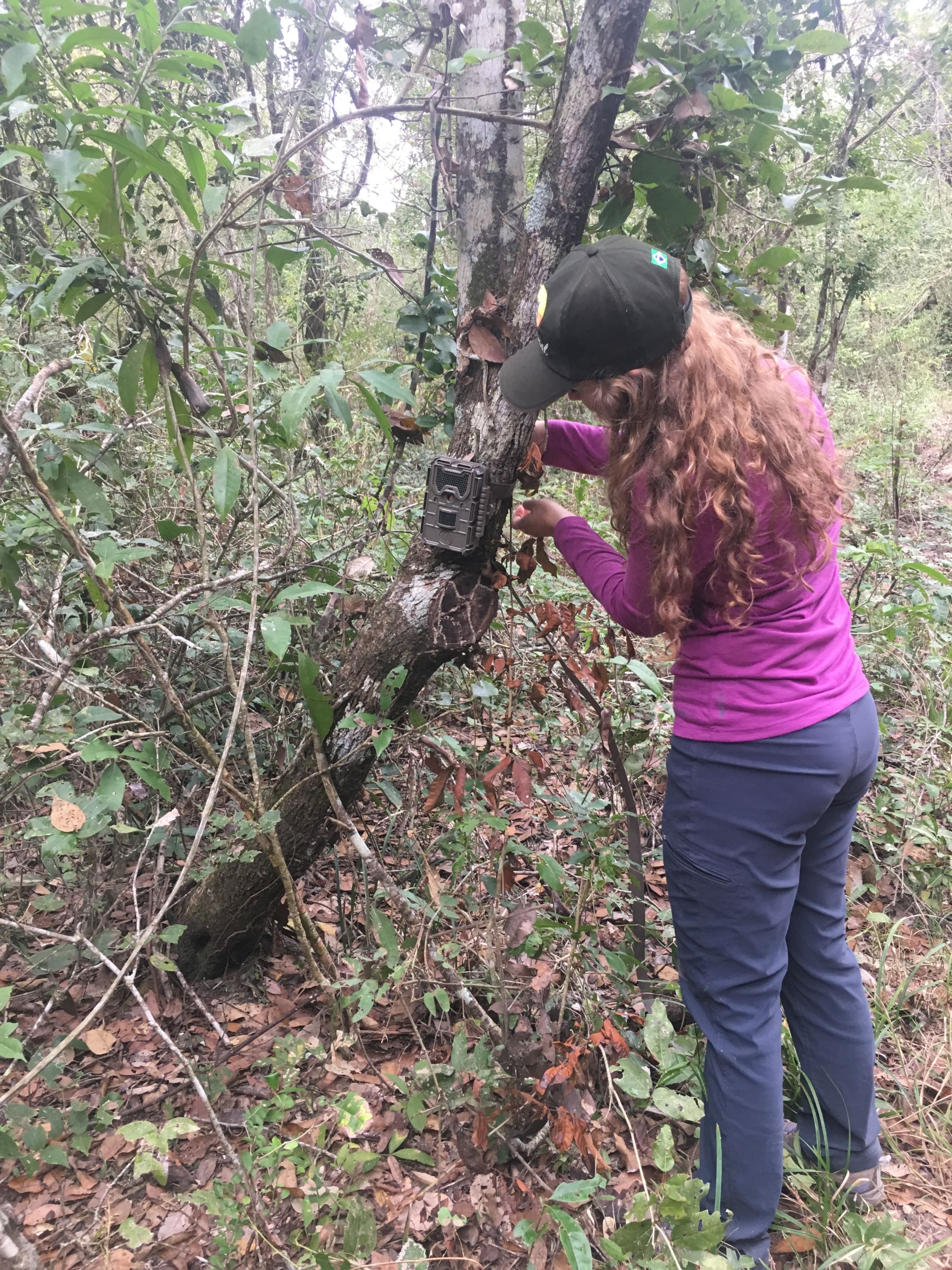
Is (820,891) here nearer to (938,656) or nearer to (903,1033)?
(903,1033)

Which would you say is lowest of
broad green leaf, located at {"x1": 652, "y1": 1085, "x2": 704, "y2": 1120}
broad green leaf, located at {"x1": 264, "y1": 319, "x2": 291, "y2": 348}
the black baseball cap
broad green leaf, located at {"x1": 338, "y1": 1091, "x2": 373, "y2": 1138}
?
broad green leaf, located at {"x1": 338, "y1": 1091, "x2": 373, "y2": 1138}

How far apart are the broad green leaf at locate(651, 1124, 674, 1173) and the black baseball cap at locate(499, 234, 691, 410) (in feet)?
4.22

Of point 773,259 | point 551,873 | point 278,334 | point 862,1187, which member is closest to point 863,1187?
point 862,1187

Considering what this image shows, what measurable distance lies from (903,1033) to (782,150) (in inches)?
107

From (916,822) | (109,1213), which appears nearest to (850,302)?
(916,822)

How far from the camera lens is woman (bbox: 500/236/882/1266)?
1296 mm

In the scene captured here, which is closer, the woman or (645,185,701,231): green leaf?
the woman

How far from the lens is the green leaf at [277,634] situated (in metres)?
1.31

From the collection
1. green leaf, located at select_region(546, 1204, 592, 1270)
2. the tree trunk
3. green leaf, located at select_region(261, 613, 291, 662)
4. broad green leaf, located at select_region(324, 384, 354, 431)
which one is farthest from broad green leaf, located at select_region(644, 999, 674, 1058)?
the tree trunk

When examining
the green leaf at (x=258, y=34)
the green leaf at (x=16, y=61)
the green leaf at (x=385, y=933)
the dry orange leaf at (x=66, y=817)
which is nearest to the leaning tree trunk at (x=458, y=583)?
the green leaf at (x=385, y=933)

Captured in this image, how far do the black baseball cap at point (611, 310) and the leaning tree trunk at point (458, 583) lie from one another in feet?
1.05

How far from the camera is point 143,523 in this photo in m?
2.27

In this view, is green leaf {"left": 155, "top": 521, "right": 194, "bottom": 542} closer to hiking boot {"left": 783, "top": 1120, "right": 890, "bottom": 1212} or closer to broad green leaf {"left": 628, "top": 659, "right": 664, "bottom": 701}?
broad green leaf {"left": 628, "top": 659, "right": 664, "bottom": 701}

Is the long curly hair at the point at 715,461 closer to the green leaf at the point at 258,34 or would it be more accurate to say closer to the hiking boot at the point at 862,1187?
the green leaf at the point at 258,34
